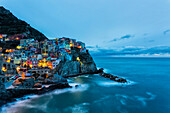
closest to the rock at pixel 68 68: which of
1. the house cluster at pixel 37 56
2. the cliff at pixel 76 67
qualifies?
the cliff at pixel 76 67

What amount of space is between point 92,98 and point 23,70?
922 inches

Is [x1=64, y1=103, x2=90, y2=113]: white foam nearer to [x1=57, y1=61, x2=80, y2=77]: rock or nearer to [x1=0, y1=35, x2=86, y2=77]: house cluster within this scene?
[x1=0, y1=35, x2=86, y2=77]: house cluster

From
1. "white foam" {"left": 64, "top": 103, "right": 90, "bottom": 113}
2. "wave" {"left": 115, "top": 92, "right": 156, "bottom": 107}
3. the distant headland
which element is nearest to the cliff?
the distant headland

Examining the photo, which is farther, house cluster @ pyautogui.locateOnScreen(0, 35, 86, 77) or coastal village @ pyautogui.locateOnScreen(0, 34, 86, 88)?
house cluster @ pyautogui.locateOnScreen(0, 35, 86, 77)

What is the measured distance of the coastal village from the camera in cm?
2464

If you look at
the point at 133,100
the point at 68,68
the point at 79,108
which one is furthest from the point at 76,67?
the point at 133,100

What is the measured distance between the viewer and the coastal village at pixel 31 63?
24.6m

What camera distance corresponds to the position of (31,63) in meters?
38.7

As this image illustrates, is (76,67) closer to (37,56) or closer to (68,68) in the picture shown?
(68,68)

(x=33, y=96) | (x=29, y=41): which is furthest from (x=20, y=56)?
(x=33, y=96)

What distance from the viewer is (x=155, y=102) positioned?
768 inches

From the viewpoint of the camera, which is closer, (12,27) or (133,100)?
(133,100)

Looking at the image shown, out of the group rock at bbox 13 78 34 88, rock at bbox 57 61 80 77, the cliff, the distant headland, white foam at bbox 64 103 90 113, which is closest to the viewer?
white foam at bbox 64 103 90 113

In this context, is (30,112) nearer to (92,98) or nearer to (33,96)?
(33,96)
